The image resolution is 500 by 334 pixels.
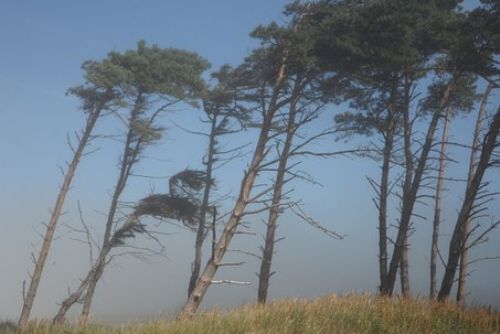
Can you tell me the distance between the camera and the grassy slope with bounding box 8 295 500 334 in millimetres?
7430

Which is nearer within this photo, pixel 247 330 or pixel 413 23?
pixel 247 330

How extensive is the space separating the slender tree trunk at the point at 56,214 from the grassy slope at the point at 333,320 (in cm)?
996

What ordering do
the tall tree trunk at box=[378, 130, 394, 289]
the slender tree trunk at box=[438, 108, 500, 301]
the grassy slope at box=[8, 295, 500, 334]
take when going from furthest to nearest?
the tall tree trunk at box=[378, 130, 394, 289], the slender tree trunk at box=[438, 108, 500, 301], the grassy slope at box=[8, 295, 500, 334]

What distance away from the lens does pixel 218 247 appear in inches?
398

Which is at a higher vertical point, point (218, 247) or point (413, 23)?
point (413, 23)

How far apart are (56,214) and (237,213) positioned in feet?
32.9

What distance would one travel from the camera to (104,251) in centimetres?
1744

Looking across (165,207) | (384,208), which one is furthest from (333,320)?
(165,207)

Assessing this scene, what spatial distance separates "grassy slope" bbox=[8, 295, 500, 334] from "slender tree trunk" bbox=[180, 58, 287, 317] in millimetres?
1116

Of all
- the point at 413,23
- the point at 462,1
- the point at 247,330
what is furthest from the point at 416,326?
the point at 462,1

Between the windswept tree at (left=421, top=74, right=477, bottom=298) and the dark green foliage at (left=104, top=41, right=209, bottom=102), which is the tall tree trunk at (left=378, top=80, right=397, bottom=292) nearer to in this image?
the windswept tree at (left=421, top=74, right=477, bottom=298)

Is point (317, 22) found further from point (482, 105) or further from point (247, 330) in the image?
point (482, 105)

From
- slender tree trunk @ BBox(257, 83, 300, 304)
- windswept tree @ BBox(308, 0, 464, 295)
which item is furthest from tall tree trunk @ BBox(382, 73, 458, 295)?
slender tree trunk @ BBox(257, 83, 300, 304)

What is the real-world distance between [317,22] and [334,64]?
1.65 meters
